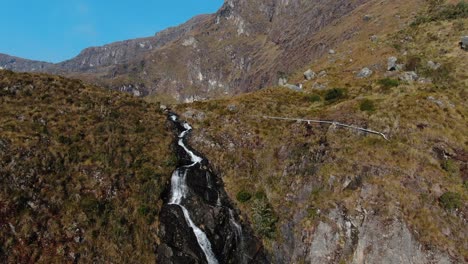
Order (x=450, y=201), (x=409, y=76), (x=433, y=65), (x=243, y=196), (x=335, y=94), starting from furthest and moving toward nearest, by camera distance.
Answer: (x=433, y=65) → (x=409, y=76) → (x=335, y=94) → (x=243, y=196) → (x=450, y=201)

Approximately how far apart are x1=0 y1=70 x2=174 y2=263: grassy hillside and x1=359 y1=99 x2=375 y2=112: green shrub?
112 ft

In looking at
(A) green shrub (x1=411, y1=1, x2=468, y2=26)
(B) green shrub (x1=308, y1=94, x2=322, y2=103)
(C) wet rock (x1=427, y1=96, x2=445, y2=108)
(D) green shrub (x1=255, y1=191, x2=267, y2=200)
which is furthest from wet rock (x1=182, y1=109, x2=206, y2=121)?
(A) green shrub (x1=411, y1=1, x2=468, y2=26)

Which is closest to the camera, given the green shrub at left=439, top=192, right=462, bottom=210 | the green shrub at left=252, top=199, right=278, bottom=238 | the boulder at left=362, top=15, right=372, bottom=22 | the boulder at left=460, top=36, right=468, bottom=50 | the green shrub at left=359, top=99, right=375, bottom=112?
the green shrub at left=439, top=192, right=462, bottom=210

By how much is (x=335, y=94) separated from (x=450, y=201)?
38.3m

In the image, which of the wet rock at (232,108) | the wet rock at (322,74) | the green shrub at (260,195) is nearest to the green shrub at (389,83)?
the wet rock at (322,74)

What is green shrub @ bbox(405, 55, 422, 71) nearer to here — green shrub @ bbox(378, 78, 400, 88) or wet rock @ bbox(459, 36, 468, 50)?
wet rock @ bbox(459, 36, 468, 50)

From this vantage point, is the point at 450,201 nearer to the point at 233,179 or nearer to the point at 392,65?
the point at 233,179

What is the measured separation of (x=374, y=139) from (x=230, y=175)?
2291 cm

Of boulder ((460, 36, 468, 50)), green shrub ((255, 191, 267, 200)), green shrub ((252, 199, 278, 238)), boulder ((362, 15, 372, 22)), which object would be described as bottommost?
green shrub ((252, 199, 278, 238))

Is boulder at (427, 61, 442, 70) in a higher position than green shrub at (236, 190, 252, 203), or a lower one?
higher

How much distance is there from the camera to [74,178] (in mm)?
48844

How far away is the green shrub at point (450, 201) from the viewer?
1762 inches

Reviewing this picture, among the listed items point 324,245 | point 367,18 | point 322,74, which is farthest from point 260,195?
point 367,18

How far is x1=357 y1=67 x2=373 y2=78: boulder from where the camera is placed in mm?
89469
